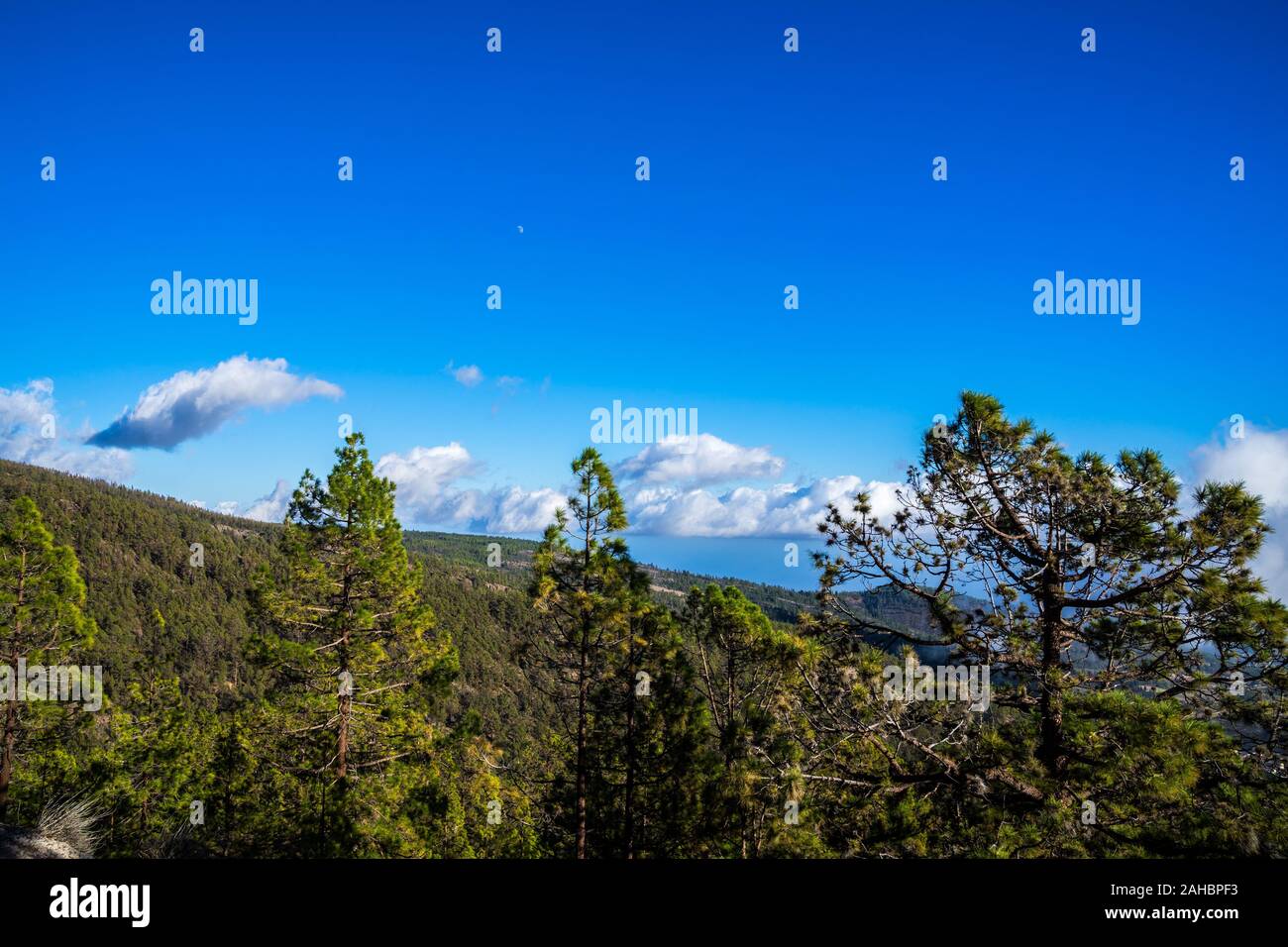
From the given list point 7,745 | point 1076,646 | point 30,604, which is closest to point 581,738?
point 1076,646

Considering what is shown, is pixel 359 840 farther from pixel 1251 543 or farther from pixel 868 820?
pixel 1251 543

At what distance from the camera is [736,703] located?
21.6 meters

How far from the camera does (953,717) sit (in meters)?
9.13

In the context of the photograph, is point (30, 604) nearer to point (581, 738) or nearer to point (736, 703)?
point (581, 738)

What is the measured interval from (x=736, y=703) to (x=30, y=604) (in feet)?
71.0

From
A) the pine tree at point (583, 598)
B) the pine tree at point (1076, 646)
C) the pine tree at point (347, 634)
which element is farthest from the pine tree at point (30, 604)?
the pine tree at point (1076, 646)

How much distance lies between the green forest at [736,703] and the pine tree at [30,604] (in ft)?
0.27

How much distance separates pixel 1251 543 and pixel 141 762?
1361 inches

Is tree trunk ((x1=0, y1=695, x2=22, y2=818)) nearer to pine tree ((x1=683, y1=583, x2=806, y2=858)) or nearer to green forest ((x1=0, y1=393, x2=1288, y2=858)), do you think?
green forest ((x1=0, y1=393, x2=1288, y2=858))

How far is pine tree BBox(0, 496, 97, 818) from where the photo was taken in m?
20.6

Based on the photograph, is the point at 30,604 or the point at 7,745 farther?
the point at 7,745

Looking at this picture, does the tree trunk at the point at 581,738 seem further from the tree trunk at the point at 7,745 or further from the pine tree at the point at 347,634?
the tree trunk at the point at 7,745

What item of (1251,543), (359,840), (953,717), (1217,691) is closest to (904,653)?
(953,717)

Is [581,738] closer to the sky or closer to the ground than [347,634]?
closer to the ground
